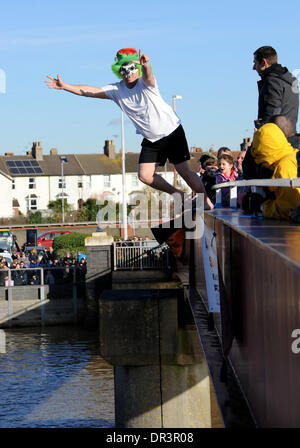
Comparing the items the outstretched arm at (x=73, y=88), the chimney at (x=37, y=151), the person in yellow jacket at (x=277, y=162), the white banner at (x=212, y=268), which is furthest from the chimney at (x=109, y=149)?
the person in yellow jacket at (x=277, y=162)

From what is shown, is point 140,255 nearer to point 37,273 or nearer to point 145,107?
point 37,273

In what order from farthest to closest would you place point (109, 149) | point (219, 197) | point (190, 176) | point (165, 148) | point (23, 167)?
point (109, 149)
point (23, 167)
point (219, 197)
point (190, 176)
point (165, 148)

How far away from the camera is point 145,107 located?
7.98 m

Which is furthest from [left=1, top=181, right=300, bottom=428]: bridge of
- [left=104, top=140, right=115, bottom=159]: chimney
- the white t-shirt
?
[left=104, top=140, right=115, bottom=159]: chimney

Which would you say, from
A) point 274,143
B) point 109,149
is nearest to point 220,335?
point 274,143

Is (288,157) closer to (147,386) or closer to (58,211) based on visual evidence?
(147,386)

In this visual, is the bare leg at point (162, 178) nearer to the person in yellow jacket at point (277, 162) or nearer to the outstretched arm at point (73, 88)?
the outstretched arm at point (73, 88)

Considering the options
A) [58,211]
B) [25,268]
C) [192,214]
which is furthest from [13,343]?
[58,211]

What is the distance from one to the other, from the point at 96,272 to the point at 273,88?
3068cm

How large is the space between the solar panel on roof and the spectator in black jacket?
4125 inches

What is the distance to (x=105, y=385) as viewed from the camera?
1054 inches

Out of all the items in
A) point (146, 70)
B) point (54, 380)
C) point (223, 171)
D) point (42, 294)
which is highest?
point (146, 70)
